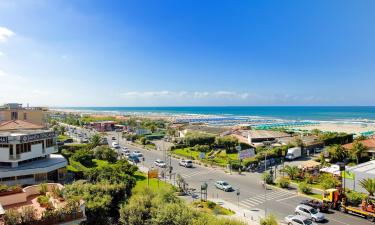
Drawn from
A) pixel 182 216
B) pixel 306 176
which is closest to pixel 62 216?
pixel 182 216

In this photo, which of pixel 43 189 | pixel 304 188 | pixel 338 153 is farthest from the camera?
pixel 338 153

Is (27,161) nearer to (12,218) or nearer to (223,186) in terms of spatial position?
(12,218)

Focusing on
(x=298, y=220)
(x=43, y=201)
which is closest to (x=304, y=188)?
(x=298, y=220)

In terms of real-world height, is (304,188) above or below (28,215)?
below

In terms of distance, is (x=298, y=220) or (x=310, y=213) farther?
(x=310, y=213)

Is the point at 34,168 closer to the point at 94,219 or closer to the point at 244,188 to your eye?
the point at 94,219

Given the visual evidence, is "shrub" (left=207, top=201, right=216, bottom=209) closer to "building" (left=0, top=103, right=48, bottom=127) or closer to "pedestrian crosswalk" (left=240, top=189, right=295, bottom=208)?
"pedestrian crosswalk" (left=240, top=189, right=295, bottom=208)

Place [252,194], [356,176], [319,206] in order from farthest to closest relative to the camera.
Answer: [252,194], [356,176], [319,206]
